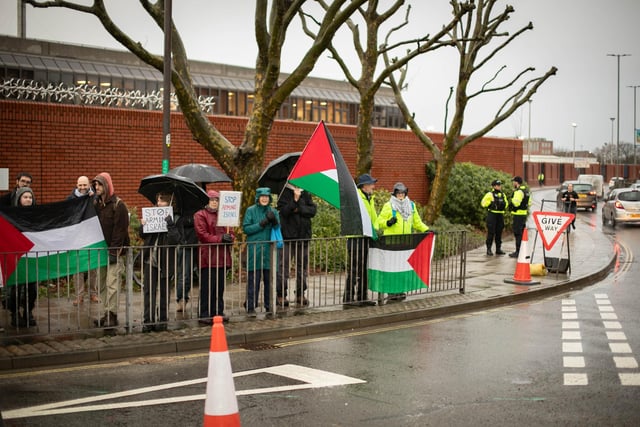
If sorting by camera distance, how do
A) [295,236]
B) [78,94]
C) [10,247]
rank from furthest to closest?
[78,94]
[295,236]
[10,247]

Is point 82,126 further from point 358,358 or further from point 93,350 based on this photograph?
point 358,358

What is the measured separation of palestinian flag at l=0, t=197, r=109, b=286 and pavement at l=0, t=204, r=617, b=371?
0.82m

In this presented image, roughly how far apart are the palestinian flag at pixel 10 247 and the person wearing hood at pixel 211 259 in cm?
219

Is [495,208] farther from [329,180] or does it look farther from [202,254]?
[202,254]

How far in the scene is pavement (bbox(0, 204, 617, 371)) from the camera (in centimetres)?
848

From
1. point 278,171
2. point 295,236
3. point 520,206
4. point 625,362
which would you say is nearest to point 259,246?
point 295,236

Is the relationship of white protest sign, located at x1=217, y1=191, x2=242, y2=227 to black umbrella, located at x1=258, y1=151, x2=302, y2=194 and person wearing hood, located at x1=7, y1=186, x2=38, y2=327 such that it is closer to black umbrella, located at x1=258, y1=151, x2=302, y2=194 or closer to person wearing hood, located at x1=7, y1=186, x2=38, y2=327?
black umbrella, located at x1=258, y1=151, x2=302, y2=194

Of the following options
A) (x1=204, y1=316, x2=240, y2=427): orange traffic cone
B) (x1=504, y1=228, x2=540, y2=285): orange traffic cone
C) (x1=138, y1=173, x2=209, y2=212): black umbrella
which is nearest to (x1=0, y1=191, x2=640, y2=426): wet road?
(x1=204, y1=316, x2=240, y2=427): orange traffic cone

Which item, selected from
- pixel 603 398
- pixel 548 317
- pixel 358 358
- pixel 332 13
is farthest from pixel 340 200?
pixel 332 13

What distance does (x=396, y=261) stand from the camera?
11.8m

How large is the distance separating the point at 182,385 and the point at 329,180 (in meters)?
4.25

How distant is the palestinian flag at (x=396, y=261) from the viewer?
1170 cm

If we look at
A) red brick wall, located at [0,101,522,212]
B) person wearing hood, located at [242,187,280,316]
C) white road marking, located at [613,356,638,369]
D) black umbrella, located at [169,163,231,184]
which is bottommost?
white road marking, located at [613,356,638,369]

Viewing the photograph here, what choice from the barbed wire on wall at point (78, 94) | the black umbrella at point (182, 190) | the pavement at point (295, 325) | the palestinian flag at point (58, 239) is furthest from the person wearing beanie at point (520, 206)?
the palestinian flag at point (58, 239)
